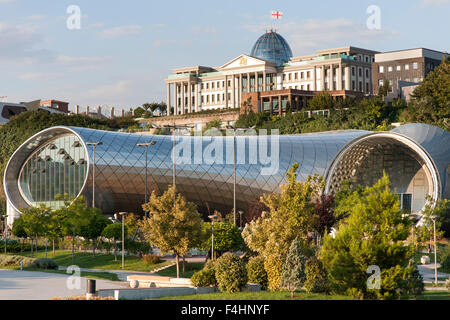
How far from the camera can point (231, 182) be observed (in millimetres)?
69688

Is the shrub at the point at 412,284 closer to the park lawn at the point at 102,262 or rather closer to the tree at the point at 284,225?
the tree at the point at 284,225

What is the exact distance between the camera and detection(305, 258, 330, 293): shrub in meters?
28.1

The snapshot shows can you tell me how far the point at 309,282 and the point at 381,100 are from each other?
6864 centimetres

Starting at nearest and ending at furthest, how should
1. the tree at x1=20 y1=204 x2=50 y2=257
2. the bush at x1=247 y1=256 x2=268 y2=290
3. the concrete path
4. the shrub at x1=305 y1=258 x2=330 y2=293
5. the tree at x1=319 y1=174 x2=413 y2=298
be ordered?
the tree at x1=319 y1=174 x2=413 y2=298
the shrub at x1=305 y1=258 x2=330 y2=293
the concrete path
the bush at x1=247 y1=256 x2=268 y2=290
the tree at x1=20 y1=204 x2=50 y2=257

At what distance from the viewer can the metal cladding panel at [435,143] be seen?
200ft

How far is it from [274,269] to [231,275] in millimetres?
2667

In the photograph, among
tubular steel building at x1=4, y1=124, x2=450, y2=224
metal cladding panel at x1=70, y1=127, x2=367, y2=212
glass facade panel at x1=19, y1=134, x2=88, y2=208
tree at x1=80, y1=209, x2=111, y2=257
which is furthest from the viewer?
glass facade panel at x1=19, y1=134, x2=88, y2=208

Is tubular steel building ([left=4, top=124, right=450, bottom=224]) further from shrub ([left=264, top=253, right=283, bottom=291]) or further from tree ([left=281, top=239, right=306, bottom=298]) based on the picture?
tree ([left=281, top=239, right=306, bottom=298])

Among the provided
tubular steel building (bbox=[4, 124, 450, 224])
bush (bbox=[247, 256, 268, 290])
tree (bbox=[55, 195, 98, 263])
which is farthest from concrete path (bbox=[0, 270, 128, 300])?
tubular steel building (bbox=[4, 124, 450, 224])

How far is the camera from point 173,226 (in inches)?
1570

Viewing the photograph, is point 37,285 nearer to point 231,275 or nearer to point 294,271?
point 231,275

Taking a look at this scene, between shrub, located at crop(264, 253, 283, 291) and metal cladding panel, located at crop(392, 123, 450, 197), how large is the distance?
32.9 meters

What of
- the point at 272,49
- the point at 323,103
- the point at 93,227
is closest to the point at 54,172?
the point at 93,227
